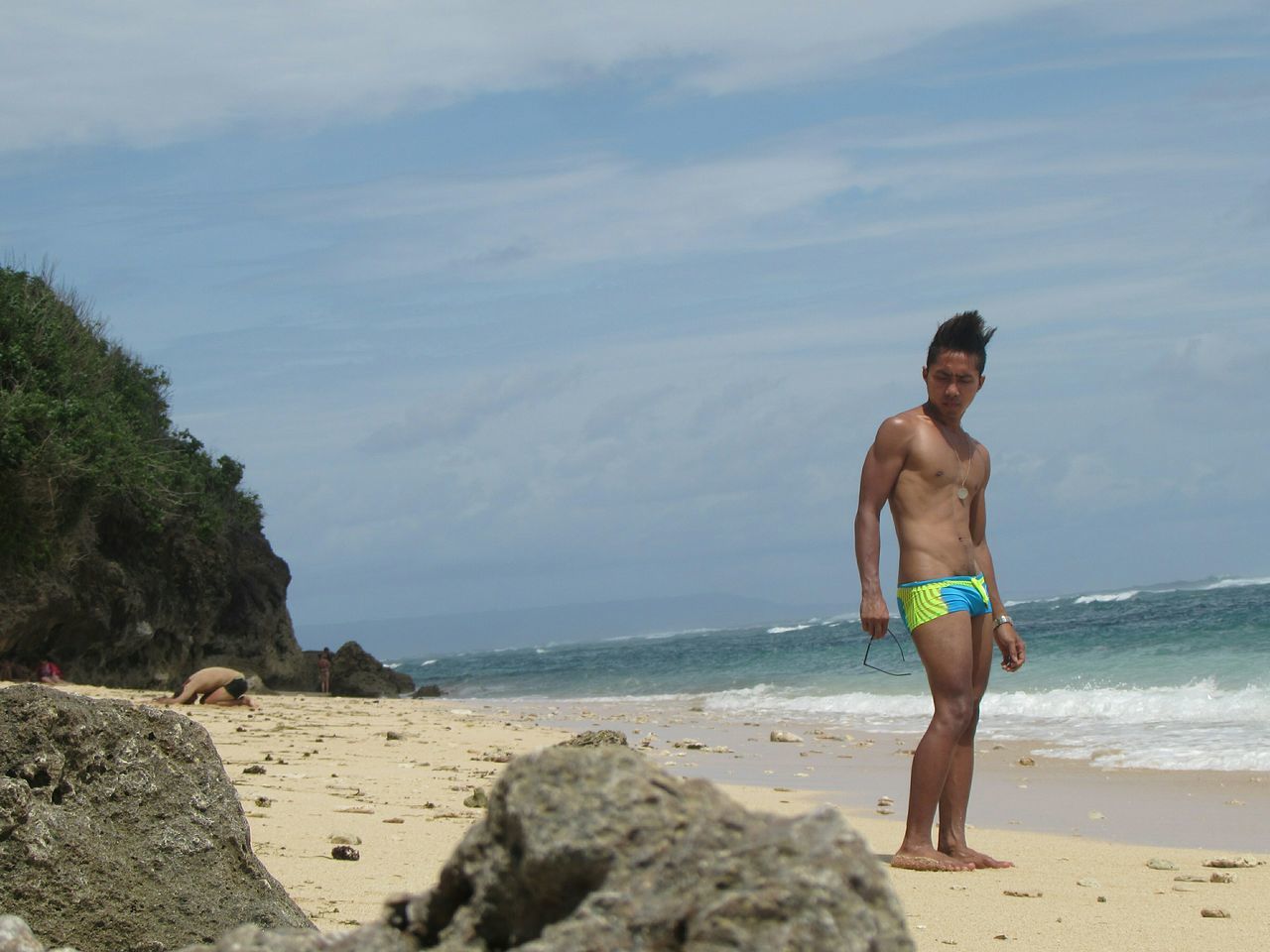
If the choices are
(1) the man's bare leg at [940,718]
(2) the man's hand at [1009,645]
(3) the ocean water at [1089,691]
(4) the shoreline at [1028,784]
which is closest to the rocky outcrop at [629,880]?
(1) the man's bare leg at [940,718]

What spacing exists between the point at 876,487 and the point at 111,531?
23483 millimetres

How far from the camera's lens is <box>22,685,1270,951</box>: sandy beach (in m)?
4.77

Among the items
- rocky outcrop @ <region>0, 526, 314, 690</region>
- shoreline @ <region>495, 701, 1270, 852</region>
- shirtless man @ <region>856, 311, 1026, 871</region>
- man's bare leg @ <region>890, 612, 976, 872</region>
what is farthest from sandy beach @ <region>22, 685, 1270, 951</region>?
rocky outcrop @ <region>0, 526, 314, 690</region>

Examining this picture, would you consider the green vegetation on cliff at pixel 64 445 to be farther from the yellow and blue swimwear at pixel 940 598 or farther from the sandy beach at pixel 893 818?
the yellow and blue swimwear at pixel 940 598

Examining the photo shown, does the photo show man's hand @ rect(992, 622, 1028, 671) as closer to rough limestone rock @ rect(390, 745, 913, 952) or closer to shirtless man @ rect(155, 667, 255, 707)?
rough limestone rock @ rect(390, 745, 913, 952)

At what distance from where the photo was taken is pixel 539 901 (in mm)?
1794

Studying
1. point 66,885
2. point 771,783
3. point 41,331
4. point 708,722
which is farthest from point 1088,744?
point 41,331

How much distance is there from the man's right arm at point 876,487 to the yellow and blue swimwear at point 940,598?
0.12 m

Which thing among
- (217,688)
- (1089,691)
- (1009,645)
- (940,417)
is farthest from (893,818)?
(1089,691)

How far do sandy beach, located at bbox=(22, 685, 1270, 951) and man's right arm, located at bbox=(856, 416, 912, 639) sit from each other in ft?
4.23

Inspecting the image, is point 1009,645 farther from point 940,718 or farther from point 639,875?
point 639,875

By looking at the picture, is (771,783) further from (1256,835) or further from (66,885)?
(66,885)

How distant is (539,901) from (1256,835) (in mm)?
6347

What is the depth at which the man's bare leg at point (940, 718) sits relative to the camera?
584cm
